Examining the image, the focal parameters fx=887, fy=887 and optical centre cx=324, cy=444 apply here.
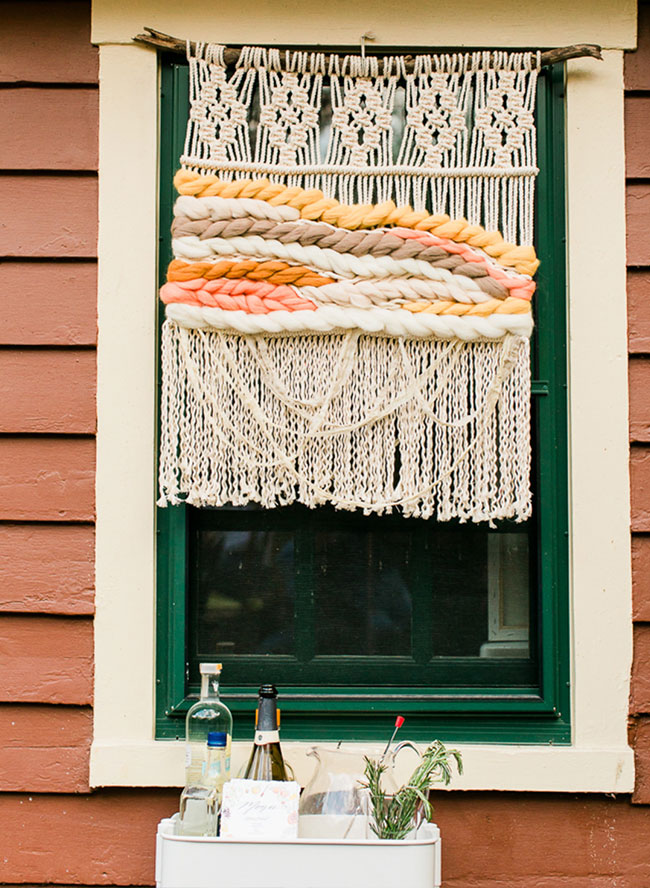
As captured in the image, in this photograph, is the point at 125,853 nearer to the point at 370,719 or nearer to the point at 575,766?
the point at 370,719

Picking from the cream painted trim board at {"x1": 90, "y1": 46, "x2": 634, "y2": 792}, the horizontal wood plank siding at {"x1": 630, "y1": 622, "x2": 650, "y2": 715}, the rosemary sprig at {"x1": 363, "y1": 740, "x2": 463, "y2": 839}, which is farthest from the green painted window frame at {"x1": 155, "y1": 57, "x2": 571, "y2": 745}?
the rosemary sprig at {"x1": 363, "y1": 740, "x2": 463, "y2": 839}

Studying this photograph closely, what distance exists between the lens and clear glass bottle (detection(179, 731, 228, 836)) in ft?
5.27

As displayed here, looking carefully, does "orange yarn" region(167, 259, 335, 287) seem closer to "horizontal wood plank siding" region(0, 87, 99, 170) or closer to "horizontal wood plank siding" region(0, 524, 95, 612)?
"horizontal wood plank siding" region(0, 87, 99, 170)

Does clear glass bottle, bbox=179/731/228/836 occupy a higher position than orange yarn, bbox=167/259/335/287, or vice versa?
orange yarn, bbox=167/259/335/287

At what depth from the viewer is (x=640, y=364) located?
6.22 feet

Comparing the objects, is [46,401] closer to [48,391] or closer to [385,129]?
[48,391]

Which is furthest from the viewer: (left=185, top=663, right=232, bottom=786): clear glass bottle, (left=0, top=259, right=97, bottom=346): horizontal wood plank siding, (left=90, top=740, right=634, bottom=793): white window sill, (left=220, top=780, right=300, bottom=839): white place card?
(left=0, top=259, right=97, bottom=346): horizontal wood plank siding

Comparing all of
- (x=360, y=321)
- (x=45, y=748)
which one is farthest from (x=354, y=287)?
(x=45, y=748)

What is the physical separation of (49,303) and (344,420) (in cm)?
69

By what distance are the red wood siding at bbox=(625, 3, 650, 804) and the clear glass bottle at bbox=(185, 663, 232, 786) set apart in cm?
85

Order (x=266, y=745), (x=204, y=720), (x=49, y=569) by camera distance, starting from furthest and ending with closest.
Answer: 1. (x=49, y=569)
2. (x=204, y=720)
3. (x=266, y=745)

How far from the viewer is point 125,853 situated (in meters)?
1.85

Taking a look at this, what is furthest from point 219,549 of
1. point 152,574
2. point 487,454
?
point 487,454

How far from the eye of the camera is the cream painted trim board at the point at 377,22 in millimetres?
1947
